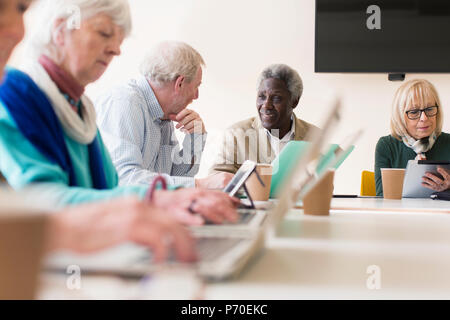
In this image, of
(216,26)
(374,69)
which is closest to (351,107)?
(374,69)

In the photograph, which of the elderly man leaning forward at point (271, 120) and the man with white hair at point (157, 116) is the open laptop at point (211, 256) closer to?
the man with white hair at point (157, 116)

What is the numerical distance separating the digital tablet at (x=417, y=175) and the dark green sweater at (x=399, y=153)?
0.76 meters

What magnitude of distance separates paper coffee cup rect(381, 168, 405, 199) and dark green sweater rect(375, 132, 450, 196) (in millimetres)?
955

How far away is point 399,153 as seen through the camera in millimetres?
3104

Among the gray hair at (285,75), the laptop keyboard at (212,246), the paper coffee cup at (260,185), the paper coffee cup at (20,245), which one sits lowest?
the paper coffee cup at (260,185)

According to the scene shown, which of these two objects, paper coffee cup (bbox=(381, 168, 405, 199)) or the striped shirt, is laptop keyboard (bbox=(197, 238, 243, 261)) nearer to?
the striped shirt

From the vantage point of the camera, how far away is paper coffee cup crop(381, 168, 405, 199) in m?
2.07

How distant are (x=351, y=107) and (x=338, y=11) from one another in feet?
2.66

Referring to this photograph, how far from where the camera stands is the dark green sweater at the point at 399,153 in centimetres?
305

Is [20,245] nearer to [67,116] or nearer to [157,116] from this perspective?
[67,116]

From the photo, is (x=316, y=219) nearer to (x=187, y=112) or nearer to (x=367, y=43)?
(x=187, y=112)

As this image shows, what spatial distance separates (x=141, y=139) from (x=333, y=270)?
1634mm

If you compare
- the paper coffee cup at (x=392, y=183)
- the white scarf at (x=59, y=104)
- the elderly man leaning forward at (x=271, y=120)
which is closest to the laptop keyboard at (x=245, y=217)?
the white scarf at (x=59, y=104)

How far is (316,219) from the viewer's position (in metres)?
1.22
